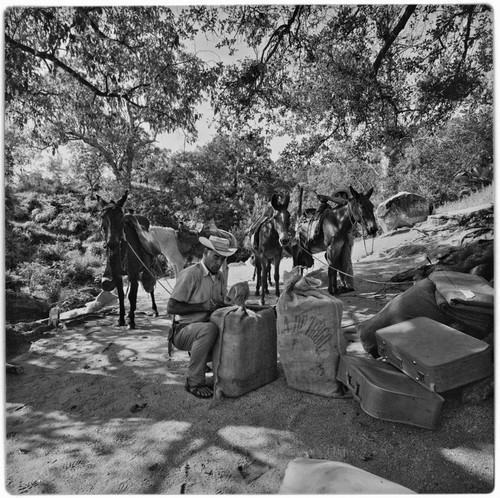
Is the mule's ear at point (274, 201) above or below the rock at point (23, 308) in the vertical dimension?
above

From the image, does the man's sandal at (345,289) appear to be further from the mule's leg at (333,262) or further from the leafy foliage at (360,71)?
the leafy foliage at (360,71)

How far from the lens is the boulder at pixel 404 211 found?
12.5 meters

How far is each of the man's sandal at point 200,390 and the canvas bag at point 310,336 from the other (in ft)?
2.52

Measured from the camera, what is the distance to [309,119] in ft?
24.4

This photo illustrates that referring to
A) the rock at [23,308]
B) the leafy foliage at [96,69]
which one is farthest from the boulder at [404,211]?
the rock at [23,308]

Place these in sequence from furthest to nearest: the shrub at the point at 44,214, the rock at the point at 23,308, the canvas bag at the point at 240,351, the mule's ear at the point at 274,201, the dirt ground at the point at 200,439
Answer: the shrub at the point at 44,214, the rock at the point at 23,308, the mule's ear at the point at 274,201, the canvas bag at the point at 240,351, the dirt ground at the point at 200,439

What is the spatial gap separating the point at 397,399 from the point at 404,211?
12.0 meters

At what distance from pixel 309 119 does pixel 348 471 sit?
722cm

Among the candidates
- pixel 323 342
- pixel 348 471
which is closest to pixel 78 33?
pixel 323 342

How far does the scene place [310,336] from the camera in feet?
8.91

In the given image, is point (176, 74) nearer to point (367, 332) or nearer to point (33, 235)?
point (367, 332)

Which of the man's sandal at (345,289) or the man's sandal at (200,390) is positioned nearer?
the man's sandal at (200,390)

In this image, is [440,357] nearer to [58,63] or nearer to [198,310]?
[198,310]

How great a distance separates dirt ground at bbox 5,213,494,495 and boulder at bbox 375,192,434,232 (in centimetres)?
Result: 1056
